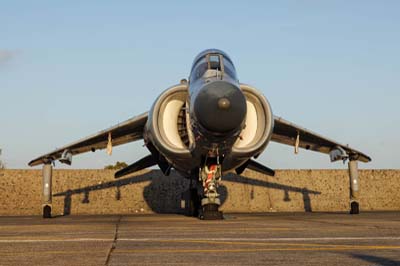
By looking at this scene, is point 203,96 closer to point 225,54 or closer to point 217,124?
point 217,124

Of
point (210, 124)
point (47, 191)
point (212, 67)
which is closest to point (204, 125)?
point (210, 124)

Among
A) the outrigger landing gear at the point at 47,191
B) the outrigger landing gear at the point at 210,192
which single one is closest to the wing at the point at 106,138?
the outrigger landing gear at the point at 47,191

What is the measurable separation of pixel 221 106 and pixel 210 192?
9.84 ft

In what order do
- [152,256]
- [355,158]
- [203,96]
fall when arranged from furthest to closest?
[355,158] < [203,96] < [152,256]

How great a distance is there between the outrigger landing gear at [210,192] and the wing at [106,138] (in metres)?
4.18

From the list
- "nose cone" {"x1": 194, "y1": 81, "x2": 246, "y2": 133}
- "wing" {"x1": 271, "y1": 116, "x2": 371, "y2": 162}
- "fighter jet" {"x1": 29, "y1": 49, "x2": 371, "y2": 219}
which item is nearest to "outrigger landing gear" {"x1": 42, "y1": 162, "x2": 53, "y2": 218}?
"fighter jet" {"x1": 29, "y1": 49, "x2": 371, "y2": 219}

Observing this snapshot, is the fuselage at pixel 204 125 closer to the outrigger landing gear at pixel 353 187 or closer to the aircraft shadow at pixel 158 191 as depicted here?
the outrigger landing gear at pixel 353 187

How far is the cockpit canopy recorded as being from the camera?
49.0 ft

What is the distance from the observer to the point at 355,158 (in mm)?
20828

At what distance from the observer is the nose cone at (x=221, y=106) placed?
1249 centimetres

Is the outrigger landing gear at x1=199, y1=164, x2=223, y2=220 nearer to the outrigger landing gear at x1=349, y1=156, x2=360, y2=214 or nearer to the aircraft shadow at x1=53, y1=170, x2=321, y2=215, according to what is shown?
the outrigger landing gear at x1=349, y1=156, x2=360, y2=214

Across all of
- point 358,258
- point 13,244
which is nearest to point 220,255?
point 358,258

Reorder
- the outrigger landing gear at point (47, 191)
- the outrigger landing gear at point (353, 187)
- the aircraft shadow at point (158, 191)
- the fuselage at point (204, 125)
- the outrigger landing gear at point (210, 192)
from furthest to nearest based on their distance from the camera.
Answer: the aircraft shadow at point (158, 191) → the outrigger landing gear at point (353, 187) → the outrigger landing gear at point (47, 191) → the outrigger landing gear at point (210, 192) → the fuselage at point (204, 125)

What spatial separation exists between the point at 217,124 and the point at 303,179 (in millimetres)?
17098
